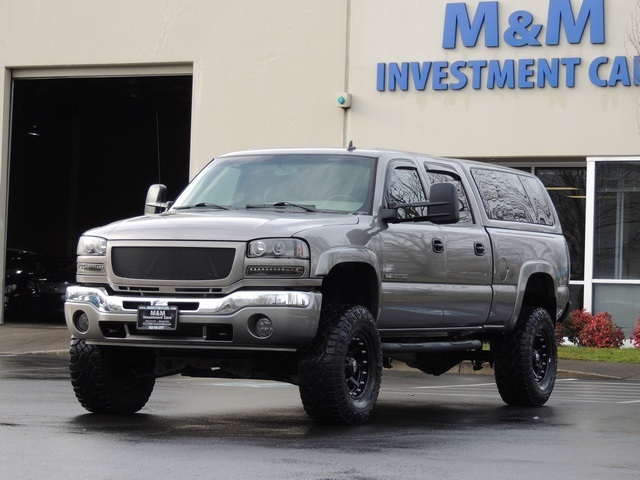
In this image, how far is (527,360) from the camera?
1305 cm

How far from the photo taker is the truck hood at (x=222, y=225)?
397 inches

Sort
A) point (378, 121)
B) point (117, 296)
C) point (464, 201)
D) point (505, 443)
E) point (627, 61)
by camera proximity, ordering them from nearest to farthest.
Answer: point (505, 443) → point (117, 296) → point (464, 201) → point (627, 61) → point (378, 121)

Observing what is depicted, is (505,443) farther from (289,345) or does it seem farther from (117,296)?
(117,296)

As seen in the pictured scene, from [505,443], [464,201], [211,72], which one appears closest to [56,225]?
[211,72]

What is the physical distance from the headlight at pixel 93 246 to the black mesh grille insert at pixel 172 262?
0.11 meters

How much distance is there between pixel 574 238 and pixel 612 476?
1638 cm

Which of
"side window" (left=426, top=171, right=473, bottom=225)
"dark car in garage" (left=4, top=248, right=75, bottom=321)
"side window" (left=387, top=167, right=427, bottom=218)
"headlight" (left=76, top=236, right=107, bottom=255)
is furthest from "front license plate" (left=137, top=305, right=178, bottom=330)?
"dark car in garage" (left=4, top=248, right=75, bottom=321)

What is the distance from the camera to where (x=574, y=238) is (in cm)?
2400

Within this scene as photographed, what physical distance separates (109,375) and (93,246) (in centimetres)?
106

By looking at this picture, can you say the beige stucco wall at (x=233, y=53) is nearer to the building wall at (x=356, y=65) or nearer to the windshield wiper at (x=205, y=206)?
the building wall at (x=356, y=65)

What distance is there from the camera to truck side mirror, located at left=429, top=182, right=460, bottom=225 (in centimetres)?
1103

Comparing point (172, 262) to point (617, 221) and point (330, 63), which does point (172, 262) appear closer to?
point (617, 221)

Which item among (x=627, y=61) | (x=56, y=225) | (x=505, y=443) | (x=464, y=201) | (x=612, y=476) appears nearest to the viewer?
(x=612, y=476)

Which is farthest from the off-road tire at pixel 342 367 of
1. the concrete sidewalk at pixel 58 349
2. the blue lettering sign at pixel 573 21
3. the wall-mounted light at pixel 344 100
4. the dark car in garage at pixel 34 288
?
the dark car in garage at pixel 34 288
